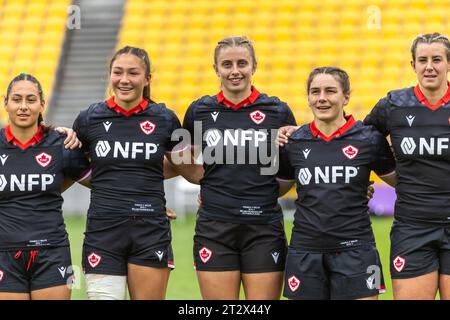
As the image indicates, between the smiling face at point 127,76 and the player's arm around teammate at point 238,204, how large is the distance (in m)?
0.46

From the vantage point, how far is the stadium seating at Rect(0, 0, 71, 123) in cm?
1435

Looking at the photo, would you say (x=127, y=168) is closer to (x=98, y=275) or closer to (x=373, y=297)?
(x=98, y=275)

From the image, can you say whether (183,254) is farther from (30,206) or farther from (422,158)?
(422,158)

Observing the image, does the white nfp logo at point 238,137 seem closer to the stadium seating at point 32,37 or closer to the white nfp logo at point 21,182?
the white nfp logo at point 21,182

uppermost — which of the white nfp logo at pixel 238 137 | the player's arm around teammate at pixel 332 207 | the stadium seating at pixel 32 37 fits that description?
the stadium seating at pixel 32 37

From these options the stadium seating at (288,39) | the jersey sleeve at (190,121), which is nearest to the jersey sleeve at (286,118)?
the jersey sleeve at (190,121)

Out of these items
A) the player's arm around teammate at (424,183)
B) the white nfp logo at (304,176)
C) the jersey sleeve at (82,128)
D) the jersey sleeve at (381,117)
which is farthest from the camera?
the jersey sleeve at (82,128)

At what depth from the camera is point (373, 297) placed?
464cm

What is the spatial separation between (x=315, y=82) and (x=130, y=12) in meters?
10.7

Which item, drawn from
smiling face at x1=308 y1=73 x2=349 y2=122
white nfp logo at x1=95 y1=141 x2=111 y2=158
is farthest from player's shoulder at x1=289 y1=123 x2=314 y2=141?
white nfp logo at x1=95 y1=141 x2=111 y2=158

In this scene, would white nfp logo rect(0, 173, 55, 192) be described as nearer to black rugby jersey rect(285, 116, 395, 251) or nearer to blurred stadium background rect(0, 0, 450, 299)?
black rugby jersey rect(285, 116, 395, 251)

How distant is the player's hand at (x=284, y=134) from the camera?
4928 millimetres

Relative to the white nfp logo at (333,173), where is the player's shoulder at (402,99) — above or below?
above
